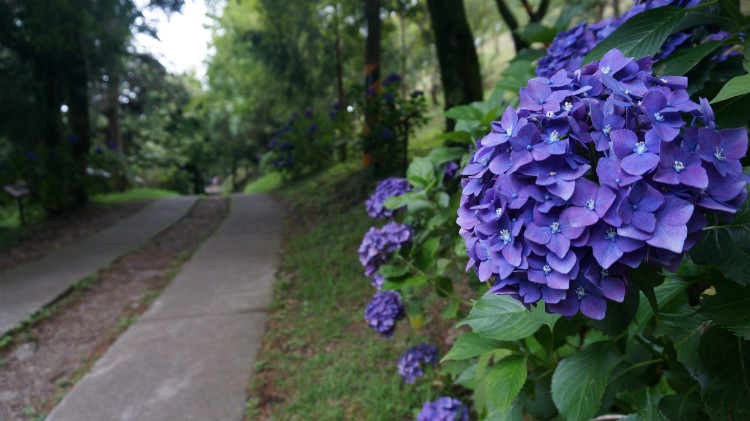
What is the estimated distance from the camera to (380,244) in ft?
5.90

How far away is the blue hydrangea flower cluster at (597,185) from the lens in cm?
63

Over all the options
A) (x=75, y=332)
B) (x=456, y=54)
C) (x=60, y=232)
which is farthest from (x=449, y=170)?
(x=60, y=232)

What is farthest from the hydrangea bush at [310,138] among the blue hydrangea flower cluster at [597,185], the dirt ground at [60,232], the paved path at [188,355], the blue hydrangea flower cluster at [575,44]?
the blue hydrangea flower cluster at [597,185]

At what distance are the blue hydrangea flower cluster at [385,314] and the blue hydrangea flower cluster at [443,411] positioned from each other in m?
0.44

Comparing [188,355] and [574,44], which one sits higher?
[574,44]

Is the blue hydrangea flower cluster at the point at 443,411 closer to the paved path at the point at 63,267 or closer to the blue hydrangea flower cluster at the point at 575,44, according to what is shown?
the blue hydrangea flower cluster at the point at 575,44

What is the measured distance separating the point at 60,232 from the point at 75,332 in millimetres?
4001

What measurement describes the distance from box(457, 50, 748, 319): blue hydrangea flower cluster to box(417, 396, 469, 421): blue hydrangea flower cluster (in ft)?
3.65

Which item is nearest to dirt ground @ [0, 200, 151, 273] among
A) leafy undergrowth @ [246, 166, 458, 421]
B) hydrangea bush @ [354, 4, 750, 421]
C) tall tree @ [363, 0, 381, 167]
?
leafy undergrowth @ [246, 166, 458, 421]

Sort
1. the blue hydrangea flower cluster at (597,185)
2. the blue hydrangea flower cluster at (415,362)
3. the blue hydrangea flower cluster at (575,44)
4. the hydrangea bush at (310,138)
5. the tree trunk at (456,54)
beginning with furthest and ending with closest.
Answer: the hydrangea bush at (310,138), the tree trunk at (456,54), the blue hydrangea flower cluster at (415,362), the blue hydrangea flower cluster at (575,44), the blue hydrangea flower cluster at (597,185)

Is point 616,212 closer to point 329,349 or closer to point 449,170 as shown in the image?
point 449,170

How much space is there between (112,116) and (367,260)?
15.8m

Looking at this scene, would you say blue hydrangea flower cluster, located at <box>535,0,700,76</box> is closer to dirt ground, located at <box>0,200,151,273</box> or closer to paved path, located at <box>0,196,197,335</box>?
paved path, located at <box>0,196,197,335</box>

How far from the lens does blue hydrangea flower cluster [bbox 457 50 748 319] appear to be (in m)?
0.63
